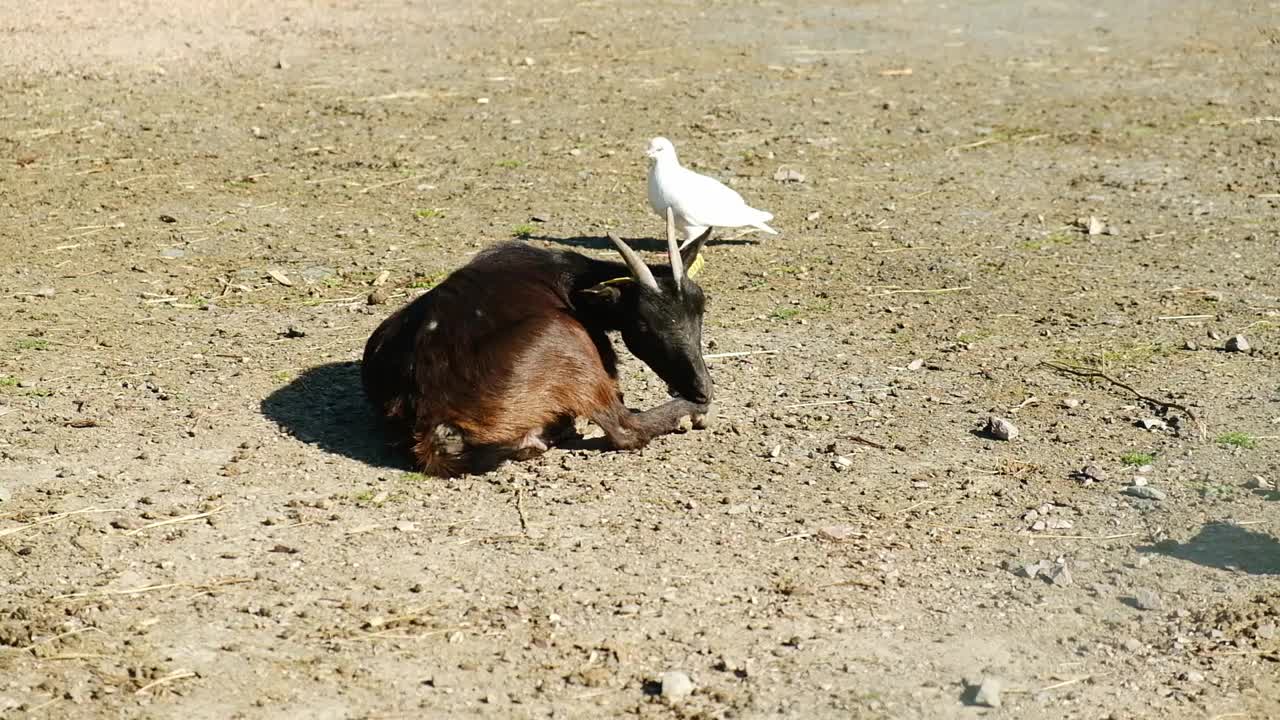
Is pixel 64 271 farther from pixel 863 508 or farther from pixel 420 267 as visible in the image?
pixel 863 508

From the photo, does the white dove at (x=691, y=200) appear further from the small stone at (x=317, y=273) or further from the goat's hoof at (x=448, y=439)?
the goat's hoof at (x=448, y=439)

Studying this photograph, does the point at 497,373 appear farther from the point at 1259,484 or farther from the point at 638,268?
the point at 1259,484

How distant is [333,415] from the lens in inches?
248

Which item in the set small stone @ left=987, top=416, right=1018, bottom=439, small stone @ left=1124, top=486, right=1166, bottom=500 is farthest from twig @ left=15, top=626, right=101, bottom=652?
small stone @ left=1124, top=486, right=1166, bottom=500

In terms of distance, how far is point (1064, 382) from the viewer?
671 centimetres

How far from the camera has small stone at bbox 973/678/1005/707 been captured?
4.18 m

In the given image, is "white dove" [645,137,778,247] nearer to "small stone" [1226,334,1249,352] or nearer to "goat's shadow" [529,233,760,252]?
"goat's shadow" [529,233,760,252]

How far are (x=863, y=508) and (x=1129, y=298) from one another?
2.94 meters

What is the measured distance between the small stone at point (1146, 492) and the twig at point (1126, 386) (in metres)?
0.60

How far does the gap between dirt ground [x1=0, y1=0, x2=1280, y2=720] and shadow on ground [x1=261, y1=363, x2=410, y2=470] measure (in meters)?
0.02

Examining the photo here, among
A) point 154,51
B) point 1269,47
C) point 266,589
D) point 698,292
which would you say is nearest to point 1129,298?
point 698,292

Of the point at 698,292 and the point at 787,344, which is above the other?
the point at 698,292

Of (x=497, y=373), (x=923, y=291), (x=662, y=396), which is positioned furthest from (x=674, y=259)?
(x=923, y=291)

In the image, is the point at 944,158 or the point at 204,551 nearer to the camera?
the point at 204,551
